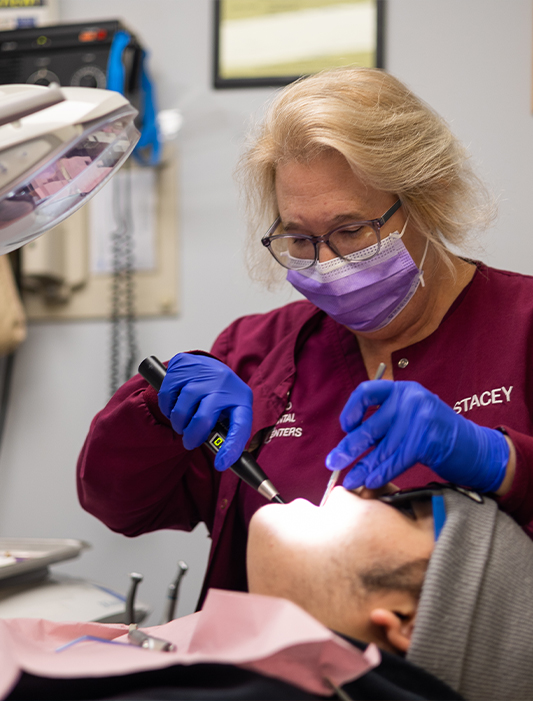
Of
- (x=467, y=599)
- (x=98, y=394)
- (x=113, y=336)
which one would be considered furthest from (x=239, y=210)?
(x=467, y=599)

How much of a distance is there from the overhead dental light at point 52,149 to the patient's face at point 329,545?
20.6 inches

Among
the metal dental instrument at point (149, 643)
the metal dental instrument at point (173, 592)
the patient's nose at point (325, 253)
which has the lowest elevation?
the metal dental instrument at point (173, 592)

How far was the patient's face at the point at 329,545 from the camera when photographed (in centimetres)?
82

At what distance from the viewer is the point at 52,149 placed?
2.58 ft

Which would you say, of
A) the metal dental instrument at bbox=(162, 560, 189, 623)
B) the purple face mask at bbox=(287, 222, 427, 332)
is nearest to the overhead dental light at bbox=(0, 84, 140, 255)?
the purple face mask at bbox=(287, 222, 427, 332)

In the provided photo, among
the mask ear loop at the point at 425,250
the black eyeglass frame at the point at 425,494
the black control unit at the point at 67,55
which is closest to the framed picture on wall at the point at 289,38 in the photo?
the black control unit at the point at 67,55

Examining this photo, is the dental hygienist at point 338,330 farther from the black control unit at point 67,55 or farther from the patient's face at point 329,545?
the black control unit at point 67,55

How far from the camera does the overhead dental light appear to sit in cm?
76

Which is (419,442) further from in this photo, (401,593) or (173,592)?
(173,592)

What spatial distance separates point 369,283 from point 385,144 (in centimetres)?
26

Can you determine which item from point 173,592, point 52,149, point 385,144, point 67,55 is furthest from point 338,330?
point 67,55

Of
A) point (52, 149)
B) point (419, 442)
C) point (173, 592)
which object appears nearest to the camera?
point (52, 149)

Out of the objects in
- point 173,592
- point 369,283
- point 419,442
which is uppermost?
point 369,283

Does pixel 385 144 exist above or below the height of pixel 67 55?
below
